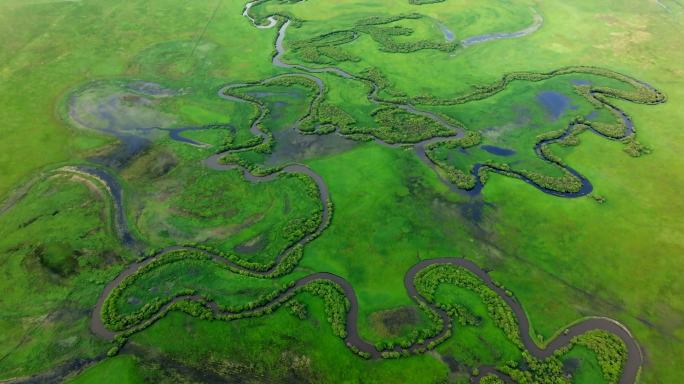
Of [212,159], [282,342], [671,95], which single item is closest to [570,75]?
[671,95]

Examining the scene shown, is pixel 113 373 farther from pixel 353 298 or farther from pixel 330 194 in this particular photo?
pixel 330 194

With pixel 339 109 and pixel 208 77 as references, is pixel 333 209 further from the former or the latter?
pixel 208 77

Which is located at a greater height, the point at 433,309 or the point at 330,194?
the point at 330,194

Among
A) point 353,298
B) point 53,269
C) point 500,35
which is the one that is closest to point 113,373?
point 53,269

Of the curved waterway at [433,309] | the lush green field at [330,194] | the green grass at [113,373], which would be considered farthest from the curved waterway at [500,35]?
the green grass at [113,373]

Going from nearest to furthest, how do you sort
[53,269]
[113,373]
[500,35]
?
1. [113,373]
2. [53,269]
3. [500,35]

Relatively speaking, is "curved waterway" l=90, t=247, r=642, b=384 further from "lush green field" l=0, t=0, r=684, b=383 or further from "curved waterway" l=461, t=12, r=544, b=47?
"curved waterway" l=461, t=12, r=544, b=47

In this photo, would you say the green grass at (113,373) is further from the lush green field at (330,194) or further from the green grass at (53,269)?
the green grass at (53,269)

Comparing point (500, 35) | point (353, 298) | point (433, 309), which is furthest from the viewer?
point (500, 35)

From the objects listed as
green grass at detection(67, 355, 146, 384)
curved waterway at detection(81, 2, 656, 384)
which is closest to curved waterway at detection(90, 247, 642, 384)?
curved waterway at detection(81, 2, 656, 384)
